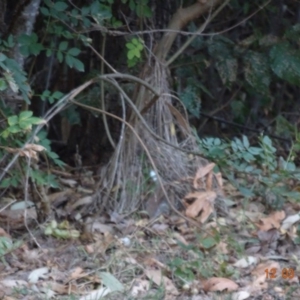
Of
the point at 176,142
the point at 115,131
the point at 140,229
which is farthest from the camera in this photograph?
the point at 115,131

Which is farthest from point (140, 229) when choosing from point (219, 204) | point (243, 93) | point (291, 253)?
point (243, 93)

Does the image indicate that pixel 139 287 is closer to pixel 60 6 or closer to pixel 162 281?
pixel 162 281

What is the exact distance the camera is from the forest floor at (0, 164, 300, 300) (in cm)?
377

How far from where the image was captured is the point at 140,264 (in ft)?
13.1

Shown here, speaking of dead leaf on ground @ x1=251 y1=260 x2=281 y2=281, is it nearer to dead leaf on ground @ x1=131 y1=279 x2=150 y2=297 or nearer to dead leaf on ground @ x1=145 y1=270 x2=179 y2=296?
dead leaf on ground @ x1=145 y1=270 x2=179 y2=296

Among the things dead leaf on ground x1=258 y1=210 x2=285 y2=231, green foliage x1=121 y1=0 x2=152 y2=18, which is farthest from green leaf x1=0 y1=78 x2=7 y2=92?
dead leaf on ground x1=258 y1=210 x2=285 y2=231

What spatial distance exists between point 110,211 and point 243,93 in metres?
2.23

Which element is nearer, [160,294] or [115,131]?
[160,294]

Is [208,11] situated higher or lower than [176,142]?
higher

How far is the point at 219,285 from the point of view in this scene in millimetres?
3777

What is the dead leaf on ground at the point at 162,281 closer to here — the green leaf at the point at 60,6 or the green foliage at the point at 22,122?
the green foliage at the point at 22,122

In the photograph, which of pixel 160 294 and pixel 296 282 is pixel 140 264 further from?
pixel 296 282

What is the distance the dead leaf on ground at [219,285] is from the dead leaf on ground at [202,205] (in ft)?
2.03

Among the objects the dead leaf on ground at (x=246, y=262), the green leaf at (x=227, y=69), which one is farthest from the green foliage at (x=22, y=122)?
the green leaf at (x=227, y=69)
